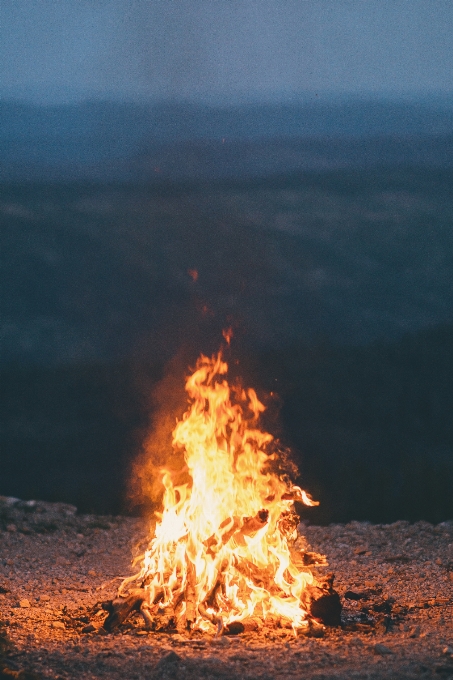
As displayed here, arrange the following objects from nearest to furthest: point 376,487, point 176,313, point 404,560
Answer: point 404,560
point 376,487
point 176,313

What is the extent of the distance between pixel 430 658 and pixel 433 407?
18102mm

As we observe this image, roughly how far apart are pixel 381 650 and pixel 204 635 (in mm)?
1432

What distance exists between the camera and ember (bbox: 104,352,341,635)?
6.96 meters

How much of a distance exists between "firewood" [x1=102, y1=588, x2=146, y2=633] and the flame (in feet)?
0.33

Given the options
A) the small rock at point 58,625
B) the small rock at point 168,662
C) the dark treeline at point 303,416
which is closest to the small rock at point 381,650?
the small rock at point 168,662

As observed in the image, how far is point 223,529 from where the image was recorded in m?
7.27

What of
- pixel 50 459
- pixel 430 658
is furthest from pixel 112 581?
pixel 50 459

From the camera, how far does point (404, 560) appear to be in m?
9.74

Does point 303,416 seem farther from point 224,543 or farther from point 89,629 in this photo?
point 89,629

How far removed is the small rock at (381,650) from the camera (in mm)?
6062

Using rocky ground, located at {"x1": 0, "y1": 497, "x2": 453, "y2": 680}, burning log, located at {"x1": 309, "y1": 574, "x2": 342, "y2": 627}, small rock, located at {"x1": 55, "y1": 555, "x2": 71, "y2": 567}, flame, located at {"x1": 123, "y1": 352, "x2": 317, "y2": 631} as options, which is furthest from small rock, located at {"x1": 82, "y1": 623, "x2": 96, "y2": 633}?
small rock, located at {"x1": 55, "y1": 555, "x2": 71, "y2": 567}

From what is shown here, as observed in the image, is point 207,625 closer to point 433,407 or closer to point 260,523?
point 260,523

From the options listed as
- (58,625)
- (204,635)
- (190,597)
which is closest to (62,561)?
(58,625)

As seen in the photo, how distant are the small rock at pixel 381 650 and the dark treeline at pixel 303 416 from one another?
810cm
